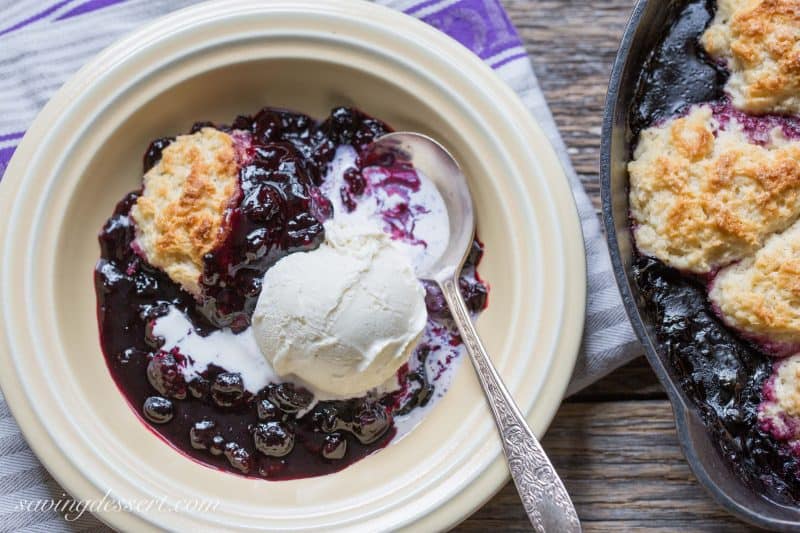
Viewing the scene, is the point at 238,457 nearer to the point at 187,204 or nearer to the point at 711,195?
the point at 187,204

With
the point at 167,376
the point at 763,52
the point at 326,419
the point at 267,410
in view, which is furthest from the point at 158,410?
the point at 763,52

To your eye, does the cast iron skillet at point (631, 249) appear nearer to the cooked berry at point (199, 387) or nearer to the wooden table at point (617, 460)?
the wooden table at point (617, 460)

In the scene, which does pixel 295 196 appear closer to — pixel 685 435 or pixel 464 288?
pixel 464 288

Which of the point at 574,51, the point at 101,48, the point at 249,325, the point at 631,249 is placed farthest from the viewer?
the point at 574,51

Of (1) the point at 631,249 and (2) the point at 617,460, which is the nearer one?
(1) the point at 631,249

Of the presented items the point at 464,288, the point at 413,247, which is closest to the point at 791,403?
the point at 464,288

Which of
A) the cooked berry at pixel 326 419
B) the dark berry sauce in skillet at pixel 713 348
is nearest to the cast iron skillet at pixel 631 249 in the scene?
the dark berry sauce in skillet at pixel 713 348
